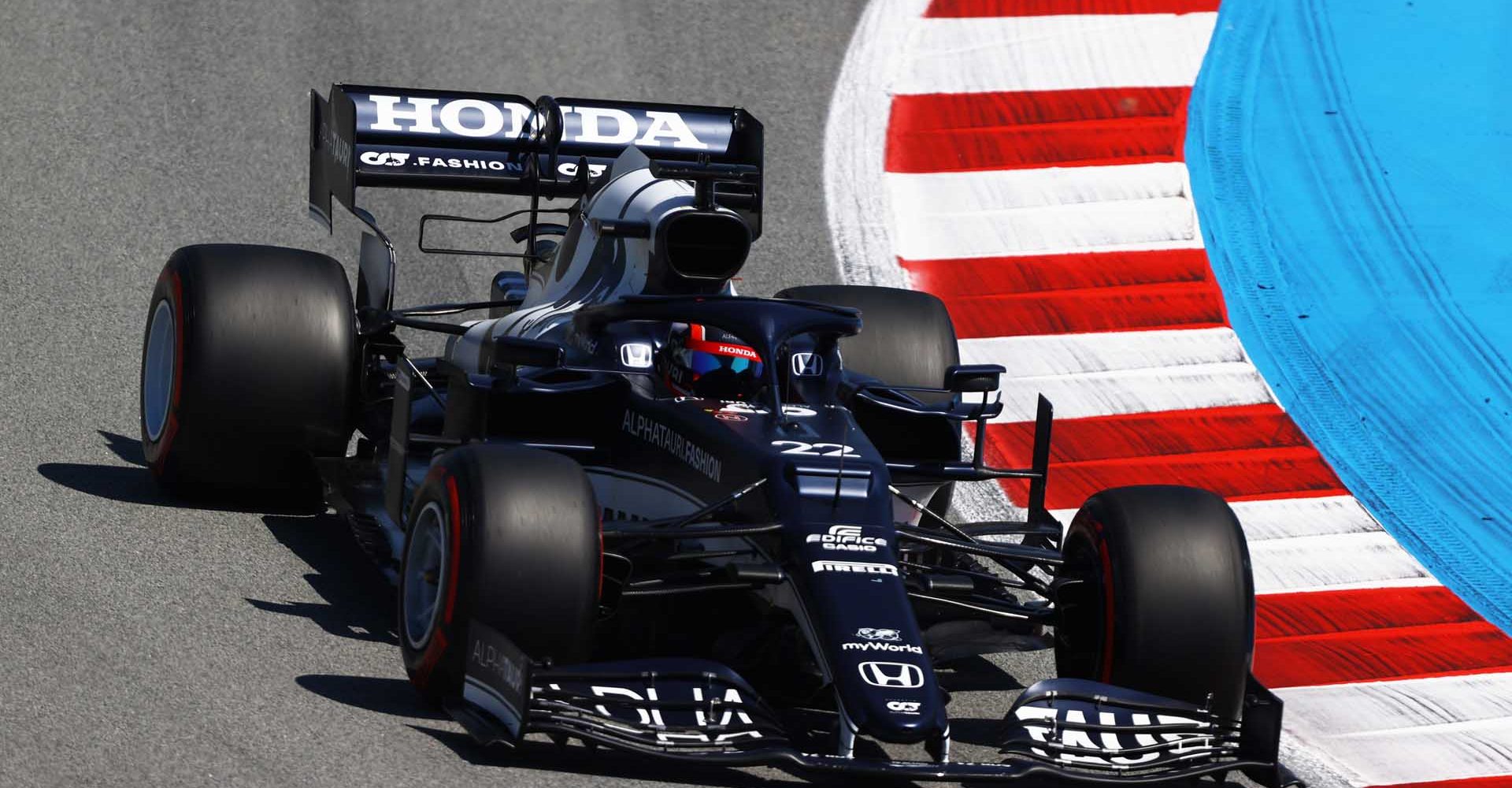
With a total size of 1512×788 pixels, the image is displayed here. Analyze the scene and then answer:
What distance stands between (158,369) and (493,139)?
5.72ft

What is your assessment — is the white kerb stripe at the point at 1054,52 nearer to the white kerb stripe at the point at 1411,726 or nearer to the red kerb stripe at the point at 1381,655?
the red kerb stripe at the point at 1381,655

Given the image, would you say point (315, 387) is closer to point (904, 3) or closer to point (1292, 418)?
point (1292, 418)

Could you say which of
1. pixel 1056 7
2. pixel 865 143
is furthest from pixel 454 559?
pixel 1056 7

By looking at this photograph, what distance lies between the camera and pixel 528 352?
275 inches

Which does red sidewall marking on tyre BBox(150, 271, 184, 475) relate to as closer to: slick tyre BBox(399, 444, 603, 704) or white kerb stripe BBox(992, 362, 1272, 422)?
slick tyre BBox(399, 444, 603, 704)

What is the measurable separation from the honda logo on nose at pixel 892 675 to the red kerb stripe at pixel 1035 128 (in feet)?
23.0

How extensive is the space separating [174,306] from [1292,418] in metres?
5.35

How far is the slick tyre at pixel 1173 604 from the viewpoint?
258 inches

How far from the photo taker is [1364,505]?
9.83m

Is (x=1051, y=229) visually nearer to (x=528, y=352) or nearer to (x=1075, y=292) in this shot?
(x=1075, y=292)

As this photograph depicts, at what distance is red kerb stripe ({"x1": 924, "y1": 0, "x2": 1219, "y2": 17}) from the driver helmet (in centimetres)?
739

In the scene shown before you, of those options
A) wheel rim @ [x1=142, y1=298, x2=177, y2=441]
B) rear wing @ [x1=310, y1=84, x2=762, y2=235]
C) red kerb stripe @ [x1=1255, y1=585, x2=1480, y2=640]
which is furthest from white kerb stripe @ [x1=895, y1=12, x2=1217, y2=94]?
wheel rim @ [x1=142, y1=298, x2=177, y2=441]

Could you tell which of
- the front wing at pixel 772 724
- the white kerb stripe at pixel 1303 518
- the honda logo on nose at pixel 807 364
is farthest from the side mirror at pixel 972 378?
the white kerb stripe at pixel 1303 518

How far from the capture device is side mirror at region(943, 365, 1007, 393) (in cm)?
745
